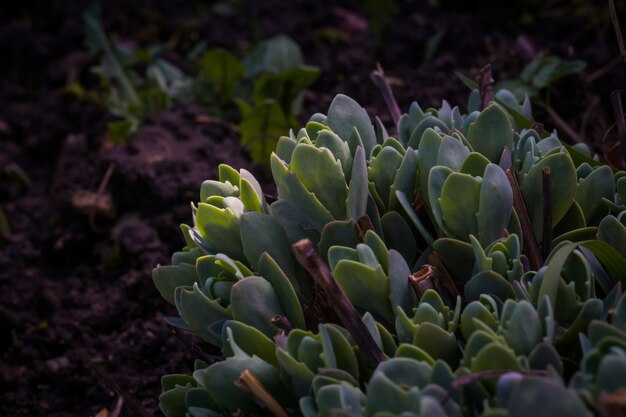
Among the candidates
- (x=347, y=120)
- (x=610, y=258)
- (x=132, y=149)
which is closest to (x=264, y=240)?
(x=347, y=120)

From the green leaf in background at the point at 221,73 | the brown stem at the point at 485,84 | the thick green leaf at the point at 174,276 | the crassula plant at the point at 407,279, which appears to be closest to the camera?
the crassula plant at the point at 407,279

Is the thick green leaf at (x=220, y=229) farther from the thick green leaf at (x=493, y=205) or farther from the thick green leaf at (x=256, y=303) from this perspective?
the thick green leaf at (x=493, y=205)

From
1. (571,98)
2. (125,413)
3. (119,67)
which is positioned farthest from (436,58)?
(125,413)

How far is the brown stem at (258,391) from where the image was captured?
3.64ft

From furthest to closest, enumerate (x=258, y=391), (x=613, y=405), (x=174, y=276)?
(x=174, y=276) → (x=258, y=391) → (x=613, y=405)

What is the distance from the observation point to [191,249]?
1.48m

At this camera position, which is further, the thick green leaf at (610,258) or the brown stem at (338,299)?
the thick green leaf at (610,258)

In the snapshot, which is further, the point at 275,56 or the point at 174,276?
the point at 275,56

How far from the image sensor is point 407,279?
1.22 m

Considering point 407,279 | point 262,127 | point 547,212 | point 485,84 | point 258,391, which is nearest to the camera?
point 258,391

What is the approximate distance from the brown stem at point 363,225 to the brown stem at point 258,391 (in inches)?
12.2

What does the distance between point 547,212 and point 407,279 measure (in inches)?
10.9

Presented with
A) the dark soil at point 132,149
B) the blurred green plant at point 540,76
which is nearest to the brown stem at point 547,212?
the dark soil at point 132,149

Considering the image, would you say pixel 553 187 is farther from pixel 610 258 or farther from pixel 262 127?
pixel 262 127
